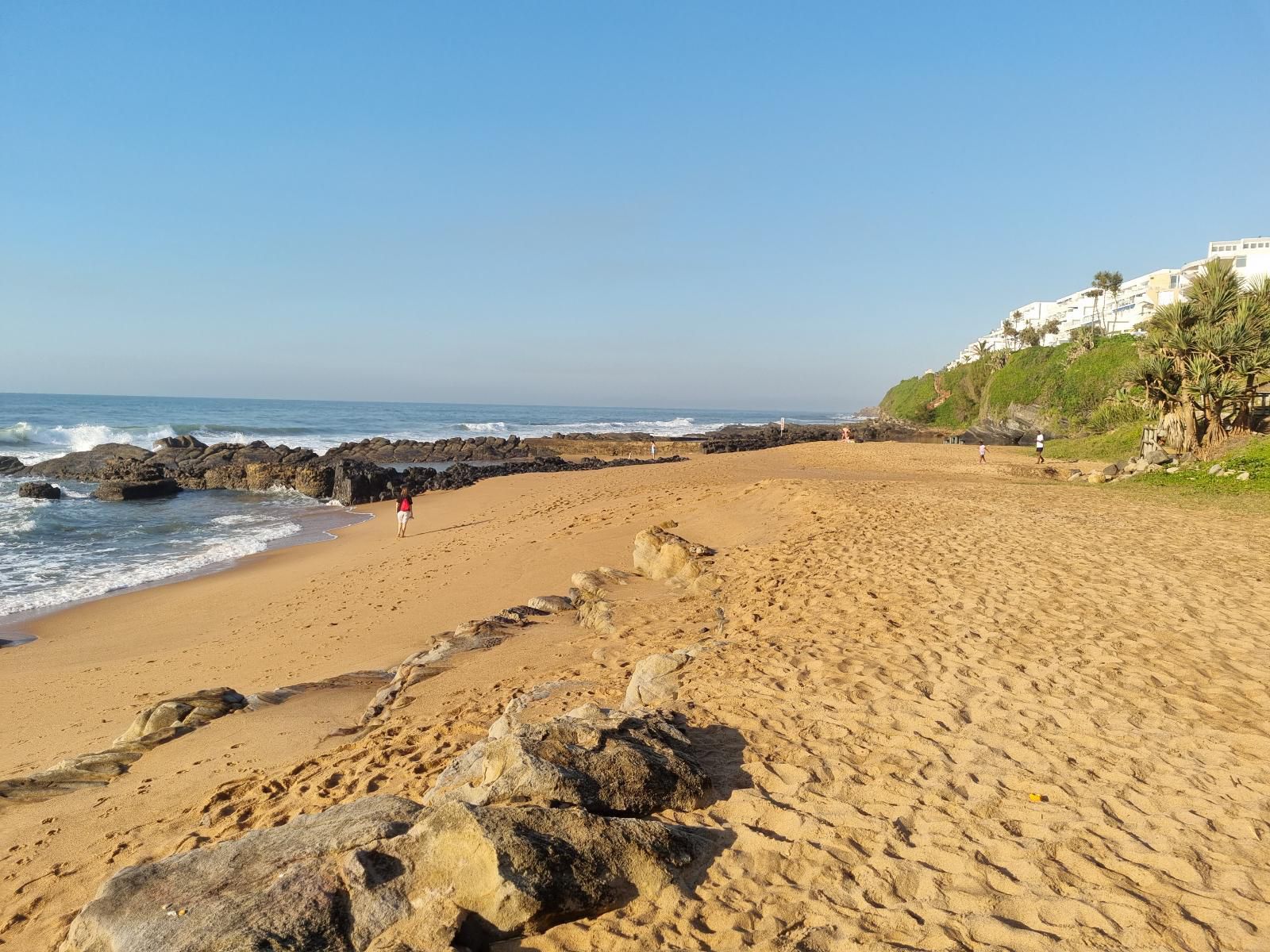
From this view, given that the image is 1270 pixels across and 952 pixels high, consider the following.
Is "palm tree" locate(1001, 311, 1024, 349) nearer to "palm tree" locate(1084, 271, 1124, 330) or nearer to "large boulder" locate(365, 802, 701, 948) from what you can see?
"palm tree" locate(1084, 271, 1124, 330)

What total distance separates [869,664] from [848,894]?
3.22 m

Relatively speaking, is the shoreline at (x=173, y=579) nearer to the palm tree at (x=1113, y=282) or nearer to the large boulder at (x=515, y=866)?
the large boulder at (x=515, y=866)

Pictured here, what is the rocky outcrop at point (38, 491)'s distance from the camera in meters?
24.8

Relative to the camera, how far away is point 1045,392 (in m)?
45.8

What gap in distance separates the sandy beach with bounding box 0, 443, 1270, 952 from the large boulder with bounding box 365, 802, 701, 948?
0.11 meters

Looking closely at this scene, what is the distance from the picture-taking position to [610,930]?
317 centimetres

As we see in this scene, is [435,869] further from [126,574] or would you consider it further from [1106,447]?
[1106,447]

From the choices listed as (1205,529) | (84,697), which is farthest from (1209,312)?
(84,697)

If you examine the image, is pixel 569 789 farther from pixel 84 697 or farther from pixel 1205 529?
pixel 1205 529

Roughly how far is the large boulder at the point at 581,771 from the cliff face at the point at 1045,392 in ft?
102

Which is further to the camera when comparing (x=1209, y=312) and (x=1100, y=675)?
(x=1209, y=312)

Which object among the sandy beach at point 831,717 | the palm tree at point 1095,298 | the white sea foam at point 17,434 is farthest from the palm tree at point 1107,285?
the white sea foam at point 17,434

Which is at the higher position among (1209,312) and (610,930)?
(1209,312)

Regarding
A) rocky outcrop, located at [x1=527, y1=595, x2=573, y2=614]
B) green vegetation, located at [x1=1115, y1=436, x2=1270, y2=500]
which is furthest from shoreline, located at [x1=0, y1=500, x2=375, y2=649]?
green vegetation, located at [x1=1115, y1=436, x2=1270, y2=500]
